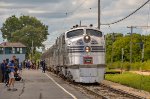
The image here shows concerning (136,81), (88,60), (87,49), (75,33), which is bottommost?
(136,81)

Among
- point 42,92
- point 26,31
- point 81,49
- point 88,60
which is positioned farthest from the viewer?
point 26,31

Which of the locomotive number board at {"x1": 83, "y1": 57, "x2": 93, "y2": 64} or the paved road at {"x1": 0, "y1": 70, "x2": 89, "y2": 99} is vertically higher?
the locomotive number board at {"x1": 83, "y1": 57, "x2": 93, "y2": 64}

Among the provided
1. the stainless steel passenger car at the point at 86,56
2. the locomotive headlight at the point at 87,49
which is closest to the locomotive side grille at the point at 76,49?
the stainless steel passenger car at the point at 86,56

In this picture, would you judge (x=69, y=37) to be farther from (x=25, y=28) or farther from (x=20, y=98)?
(x=25, y=28)

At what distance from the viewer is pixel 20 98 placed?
72.7 feet

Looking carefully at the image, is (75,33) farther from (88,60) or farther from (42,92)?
(42,92)

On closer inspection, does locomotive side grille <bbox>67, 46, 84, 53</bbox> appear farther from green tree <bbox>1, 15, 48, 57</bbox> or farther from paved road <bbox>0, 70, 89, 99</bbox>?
green tree <bbox>1, 15, 48, 57</bbox>

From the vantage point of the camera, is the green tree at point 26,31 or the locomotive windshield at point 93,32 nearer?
the locomotive windshield at point 93,32

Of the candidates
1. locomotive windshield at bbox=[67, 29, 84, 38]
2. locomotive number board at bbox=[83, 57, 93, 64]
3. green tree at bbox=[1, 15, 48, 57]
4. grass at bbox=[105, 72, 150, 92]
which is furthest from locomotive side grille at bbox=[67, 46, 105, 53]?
green tree at bbox=[1, 15, 48, 57]

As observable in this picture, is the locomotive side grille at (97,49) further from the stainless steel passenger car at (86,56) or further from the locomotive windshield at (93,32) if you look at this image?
the locomotive windshield at (93,32)

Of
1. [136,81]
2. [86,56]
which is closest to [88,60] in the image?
[86,56]

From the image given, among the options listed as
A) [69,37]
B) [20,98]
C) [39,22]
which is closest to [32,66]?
[69,37]

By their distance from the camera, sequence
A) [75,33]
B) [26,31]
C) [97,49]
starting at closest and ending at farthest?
[97,49] < [75,33] < [26,31]

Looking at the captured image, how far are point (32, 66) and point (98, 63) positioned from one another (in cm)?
5719
